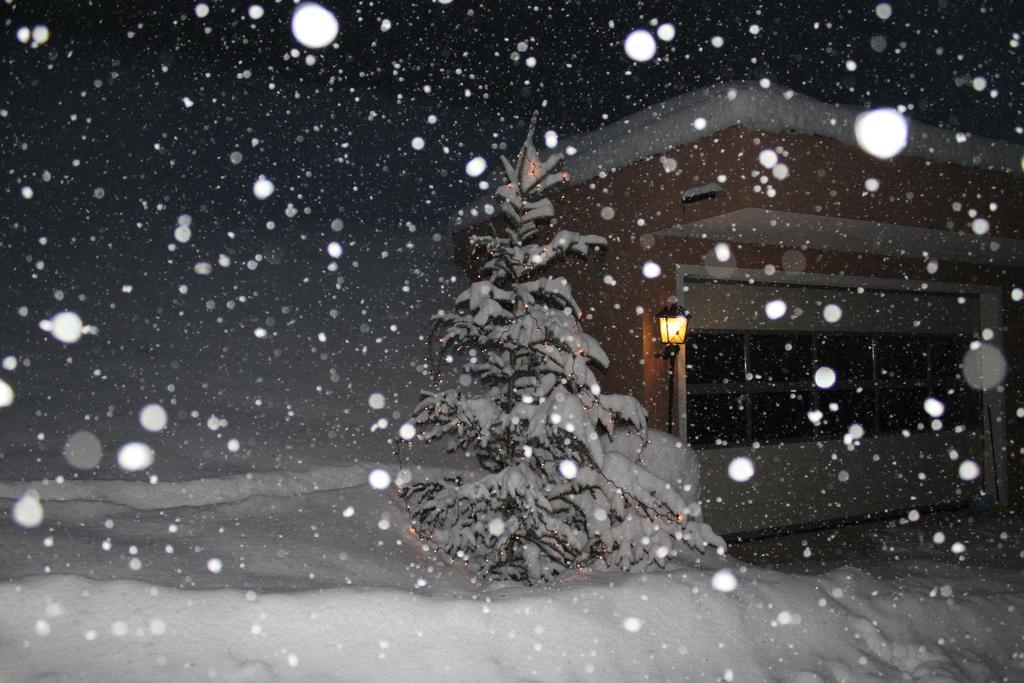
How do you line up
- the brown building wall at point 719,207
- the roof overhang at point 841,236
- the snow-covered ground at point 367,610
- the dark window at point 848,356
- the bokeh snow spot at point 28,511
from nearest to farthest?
the snow-covered ground at point 367,610
the bokeh snow spot at point 28,511
the brown building wall at point 719,207
the roof overhang at point 841,236
the dark window at point 848,356

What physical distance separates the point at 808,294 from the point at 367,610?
27.8ft

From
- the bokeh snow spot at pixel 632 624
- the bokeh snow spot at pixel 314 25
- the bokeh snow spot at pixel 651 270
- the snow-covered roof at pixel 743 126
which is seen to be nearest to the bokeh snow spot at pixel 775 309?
the bokeh snow spot at pixel 651 270

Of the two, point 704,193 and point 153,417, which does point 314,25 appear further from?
point 704,193

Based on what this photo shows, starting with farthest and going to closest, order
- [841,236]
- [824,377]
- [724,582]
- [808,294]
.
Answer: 1. [824,377]
2. [808,294]
3. [841,236]
4. [724,582]

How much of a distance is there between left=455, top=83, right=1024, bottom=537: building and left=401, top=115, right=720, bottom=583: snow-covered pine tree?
265 cm

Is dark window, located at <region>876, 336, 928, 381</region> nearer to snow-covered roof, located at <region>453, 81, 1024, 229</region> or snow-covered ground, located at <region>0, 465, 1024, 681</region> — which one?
snow-covered roof, located at <region>453, 81, 1024, 229</region>

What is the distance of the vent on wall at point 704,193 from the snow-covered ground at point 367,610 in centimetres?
375

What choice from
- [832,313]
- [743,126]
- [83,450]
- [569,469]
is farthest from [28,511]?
[832,313]

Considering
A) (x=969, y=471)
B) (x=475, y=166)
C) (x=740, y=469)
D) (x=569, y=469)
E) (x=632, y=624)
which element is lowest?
(x=969, y=471)

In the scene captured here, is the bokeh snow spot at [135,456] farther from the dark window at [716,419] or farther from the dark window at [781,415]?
the dark window at [781,415]

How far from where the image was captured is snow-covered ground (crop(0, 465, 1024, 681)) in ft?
10.4

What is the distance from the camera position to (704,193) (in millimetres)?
6738

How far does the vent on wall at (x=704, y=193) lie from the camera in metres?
6.65

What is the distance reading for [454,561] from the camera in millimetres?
5086
